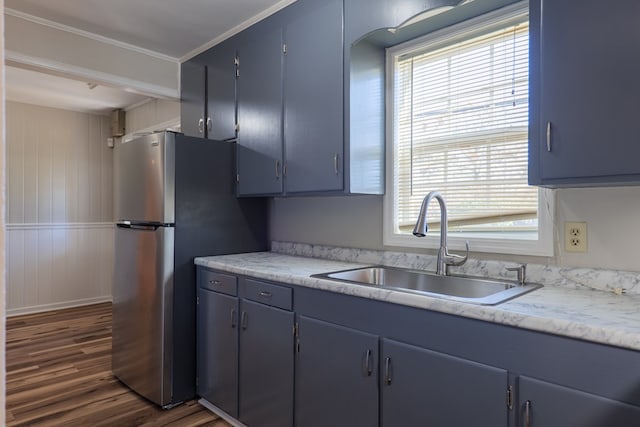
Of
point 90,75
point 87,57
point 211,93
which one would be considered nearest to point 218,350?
point 211,93

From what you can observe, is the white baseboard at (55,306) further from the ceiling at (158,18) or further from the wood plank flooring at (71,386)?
the ceiling at (158,18)

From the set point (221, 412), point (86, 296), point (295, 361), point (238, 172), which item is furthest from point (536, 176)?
point (86, 296)

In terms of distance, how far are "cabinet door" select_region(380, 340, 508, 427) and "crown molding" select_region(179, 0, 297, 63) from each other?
202 cm

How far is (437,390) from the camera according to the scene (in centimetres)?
139

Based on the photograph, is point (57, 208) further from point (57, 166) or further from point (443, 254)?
point (443, 254)

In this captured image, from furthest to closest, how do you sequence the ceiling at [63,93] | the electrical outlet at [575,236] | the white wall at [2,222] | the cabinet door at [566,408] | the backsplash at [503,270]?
the ceiling at [63,93]
the electrical outlet at [575,236]
the backsplash at [503,270]
the cabinet door at [566,408]
the white wall at [2,222]

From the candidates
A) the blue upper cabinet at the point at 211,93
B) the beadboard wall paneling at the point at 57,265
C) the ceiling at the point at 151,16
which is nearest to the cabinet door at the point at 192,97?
the blue upper cabinet at the point at 211,93

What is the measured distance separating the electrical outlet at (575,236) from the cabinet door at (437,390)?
27.9 inches

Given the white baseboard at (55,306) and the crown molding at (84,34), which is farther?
the white baseboard at (55,306)

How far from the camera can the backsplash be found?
1.52 m

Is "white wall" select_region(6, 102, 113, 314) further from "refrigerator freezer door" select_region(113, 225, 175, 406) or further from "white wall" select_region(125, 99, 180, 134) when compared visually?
"refrigerator freezer door" select_region(113, 225, 175, 406)

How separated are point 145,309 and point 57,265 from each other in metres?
2.96

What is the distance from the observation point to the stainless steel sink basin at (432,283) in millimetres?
1631

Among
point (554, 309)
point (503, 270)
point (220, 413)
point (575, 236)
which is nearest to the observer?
point (554, 309)
